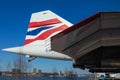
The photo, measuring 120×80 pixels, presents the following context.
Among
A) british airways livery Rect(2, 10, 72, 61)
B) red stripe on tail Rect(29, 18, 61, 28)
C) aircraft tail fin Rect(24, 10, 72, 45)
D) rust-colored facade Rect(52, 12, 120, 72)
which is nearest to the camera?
rust-colored facade Rect(52, 12, 120, 72)

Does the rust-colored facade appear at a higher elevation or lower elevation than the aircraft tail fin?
lower

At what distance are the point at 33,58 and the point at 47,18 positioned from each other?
269 centimetres

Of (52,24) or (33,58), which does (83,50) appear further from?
(33,58)

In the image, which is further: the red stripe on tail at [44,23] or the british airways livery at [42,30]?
the red stripe on tail at [44,23]

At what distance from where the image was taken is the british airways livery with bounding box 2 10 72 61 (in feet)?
51.8

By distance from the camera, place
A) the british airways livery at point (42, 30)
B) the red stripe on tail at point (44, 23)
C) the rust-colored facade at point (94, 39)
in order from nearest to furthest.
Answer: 1. the rust-colored facade at point (94, 39)
2. the british airways livery at point (42, 30)
3. the red stripe on tail at point (44, 23)

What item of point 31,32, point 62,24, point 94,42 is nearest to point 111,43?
point 94,42

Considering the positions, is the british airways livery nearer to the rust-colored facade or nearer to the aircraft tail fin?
the aircraft tail fin

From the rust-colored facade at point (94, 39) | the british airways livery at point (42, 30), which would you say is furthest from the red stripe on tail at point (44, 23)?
the rust-colored facade at point (94, 39)

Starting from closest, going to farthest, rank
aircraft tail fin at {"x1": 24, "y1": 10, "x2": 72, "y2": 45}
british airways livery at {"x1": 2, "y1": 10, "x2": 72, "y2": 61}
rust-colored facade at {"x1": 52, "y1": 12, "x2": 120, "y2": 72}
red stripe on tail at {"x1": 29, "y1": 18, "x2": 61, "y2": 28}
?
rust-colored facade at {"x1": 52, "y1": 12, "x2": 120, "y2": 72} → british airways livery at {"x1": 2, "y1": 10, "x2": 72, "y2": 61} → aircraft tail fin at {"x1": 24, "y1": 10, "x2": 72, "y2": 45} → red stripe on tail at {"x1": 29, "y1": 18, "x2": 61, "y2": 28}

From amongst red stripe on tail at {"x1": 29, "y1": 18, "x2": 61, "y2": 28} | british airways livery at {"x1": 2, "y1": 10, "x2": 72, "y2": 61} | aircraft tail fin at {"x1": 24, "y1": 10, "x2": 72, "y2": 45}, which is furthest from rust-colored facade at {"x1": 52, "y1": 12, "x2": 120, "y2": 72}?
red stripe on tail at {"x1": 29, "y1": 18, "x2": 61, "y2": 28}

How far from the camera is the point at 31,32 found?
19734mm

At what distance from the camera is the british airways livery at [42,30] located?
51.8 feet

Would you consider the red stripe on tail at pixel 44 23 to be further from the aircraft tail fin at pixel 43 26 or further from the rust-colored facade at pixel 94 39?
the rust-colored facade at pixel 94 39
